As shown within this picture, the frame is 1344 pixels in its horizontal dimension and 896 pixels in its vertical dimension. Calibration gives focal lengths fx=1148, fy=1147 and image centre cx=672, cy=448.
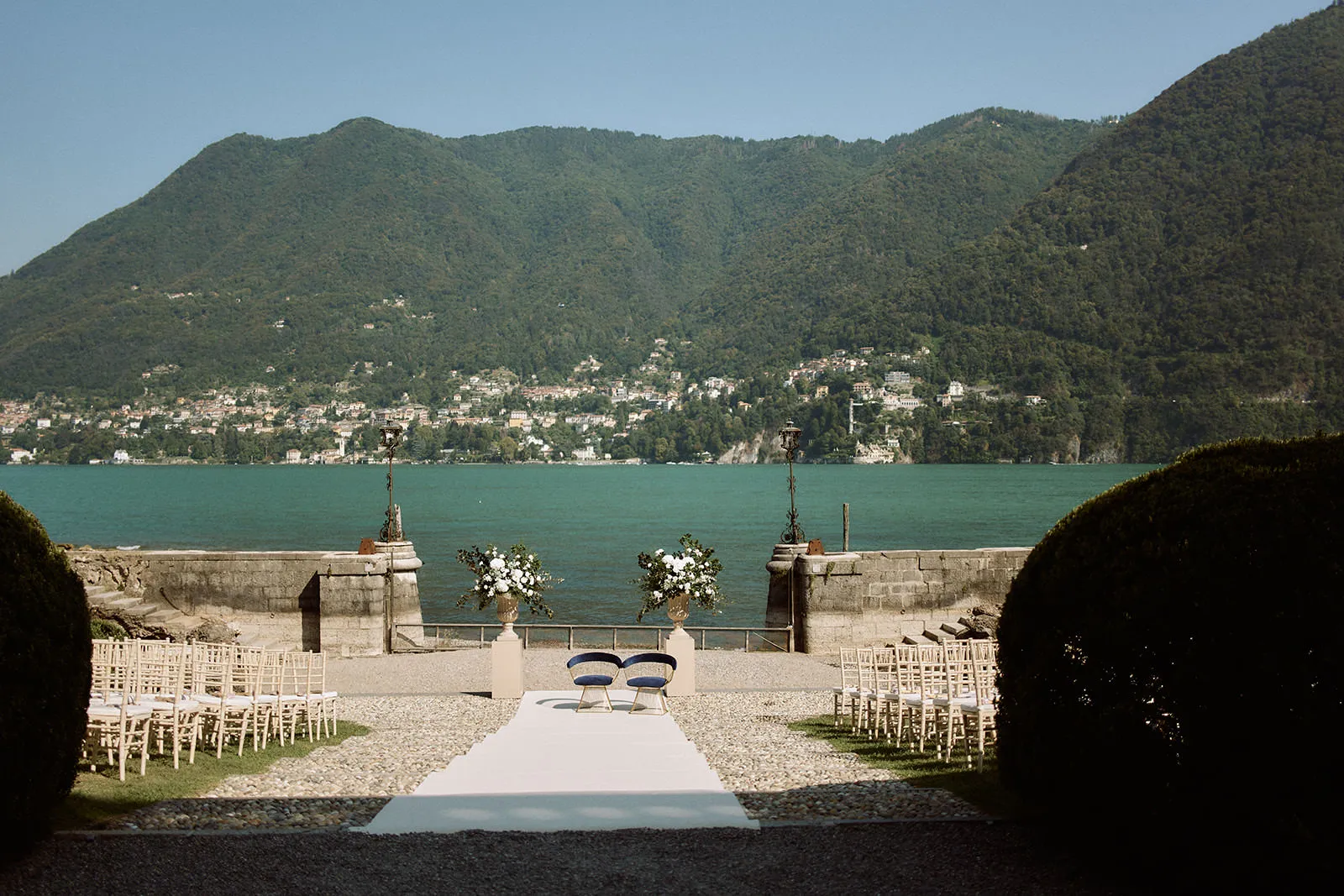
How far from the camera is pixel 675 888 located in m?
4.66

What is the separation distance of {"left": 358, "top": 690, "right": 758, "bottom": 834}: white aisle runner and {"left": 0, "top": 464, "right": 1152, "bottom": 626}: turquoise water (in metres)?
21.5

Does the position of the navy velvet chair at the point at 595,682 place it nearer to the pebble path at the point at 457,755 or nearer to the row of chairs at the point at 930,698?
the pebble path at the point at 457,755

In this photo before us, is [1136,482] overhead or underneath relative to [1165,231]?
underneath

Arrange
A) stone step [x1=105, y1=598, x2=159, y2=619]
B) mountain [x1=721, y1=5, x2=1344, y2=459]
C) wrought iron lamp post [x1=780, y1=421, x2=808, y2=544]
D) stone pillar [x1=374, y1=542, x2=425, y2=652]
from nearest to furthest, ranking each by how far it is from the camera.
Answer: stone step [x1=105, y1=598, x2=159, y2=619]
stone pillar [x1=374, y1=542, x2=425, y2=652]
wrought iron lamp post [x1=780, y1=421, x2=808, y2=544]
mountain [x1=721, y1=5, x2=1344, y2=459]

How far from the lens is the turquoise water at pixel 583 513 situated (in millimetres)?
42531

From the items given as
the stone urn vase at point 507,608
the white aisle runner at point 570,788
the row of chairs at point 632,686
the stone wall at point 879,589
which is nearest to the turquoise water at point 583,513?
the stone wall at point 879,589

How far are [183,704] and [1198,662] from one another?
6.20 meters

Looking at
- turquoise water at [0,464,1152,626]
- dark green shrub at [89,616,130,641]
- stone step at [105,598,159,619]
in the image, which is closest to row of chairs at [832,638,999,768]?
dark green shrub at [89,616,130,641]

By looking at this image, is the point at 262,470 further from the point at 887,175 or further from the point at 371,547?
the point at 371,547

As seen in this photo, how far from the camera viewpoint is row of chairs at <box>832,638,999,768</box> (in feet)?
26.7

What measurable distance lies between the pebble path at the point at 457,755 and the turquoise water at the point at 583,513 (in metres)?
18.7

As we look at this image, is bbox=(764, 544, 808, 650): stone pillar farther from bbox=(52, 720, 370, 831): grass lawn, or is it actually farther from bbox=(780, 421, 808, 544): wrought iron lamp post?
bbox=(52, 720, 370, 831): grass lawn

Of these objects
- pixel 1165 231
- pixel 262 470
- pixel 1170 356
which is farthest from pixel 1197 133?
pixel 262 470

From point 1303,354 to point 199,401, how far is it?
135088 mm
